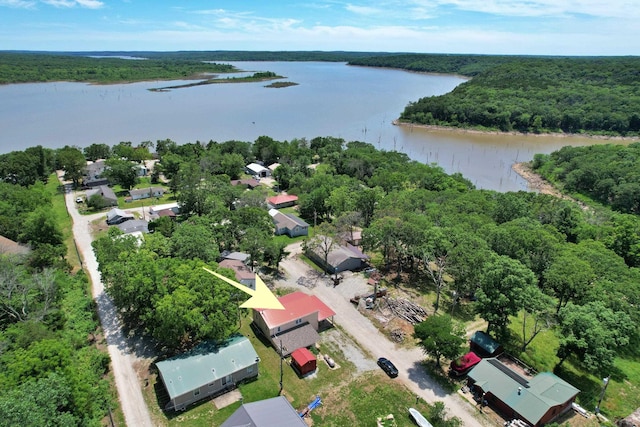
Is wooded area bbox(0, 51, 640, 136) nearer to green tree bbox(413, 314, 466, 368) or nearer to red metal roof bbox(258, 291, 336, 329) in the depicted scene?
red metal roof bbox(258, 291, 336, 329)

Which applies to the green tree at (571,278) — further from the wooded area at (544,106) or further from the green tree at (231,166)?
the wooded area at (544,106)

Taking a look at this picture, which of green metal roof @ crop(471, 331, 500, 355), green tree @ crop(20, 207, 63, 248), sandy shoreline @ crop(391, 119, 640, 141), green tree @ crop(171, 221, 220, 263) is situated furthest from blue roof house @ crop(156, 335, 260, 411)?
sandy shoreline @ crop(391, 119, 640, 141)

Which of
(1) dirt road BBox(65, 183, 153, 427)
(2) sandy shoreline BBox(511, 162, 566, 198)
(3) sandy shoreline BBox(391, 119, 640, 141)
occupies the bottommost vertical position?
(2) sandy shoreline BBox(511, 162, 566, 198)

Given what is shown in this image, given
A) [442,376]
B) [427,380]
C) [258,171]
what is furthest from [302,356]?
[258,171]

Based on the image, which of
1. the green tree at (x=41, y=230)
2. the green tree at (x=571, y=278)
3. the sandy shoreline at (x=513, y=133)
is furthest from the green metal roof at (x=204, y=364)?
the sandy shoreline at (x=513, y=133)

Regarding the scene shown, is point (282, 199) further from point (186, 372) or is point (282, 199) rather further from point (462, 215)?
point (186, 372)

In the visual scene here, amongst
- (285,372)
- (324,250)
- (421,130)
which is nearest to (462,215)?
(324,250)

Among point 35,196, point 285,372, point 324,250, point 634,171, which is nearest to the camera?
point 285,372
